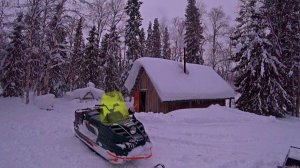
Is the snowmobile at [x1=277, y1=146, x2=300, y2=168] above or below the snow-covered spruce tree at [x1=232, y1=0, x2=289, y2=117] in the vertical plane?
below

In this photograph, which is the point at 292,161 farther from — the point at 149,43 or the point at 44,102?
the point at 149,43

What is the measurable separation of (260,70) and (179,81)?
6835 millimetres

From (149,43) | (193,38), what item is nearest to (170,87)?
(193,38)

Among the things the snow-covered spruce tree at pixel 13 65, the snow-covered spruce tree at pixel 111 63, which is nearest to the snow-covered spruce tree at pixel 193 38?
the snow-covered spruce tree at pixel 111 63

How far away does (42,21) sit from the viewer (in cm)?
2183

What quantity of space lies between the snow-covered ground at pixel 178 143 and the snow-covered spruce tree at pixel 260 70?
7729 mm

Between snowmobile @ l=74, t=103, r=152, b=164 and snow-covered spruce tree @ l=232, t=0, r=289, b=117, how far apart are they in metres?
16.5

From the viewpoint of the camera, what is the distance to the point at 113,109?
8.54m

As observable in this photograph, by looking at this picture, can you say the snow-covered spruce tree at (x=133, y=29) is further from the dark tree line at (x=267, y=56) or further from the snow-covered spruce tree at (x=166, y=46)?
the snow-covered spruce tree at (x=166, y=46)

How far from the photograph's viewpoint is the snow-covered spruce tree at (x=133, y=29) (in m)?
33.4

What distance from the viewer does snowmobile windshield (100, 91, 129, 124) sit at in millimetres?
8383

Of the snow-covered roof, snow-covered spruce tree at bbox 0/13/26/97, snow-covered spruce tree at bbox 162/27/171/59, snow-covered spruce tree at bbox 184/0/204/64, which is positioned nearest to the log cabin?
the snow-covered roof

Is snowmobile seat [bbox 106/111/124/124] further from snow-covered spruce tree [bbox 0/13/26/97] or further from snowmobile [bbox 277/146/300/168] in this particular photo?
snow-covered spruce tree [bbox 0/13/26/97]

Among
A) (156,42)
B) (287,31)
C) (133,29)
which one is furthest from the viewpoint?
(156,42)
